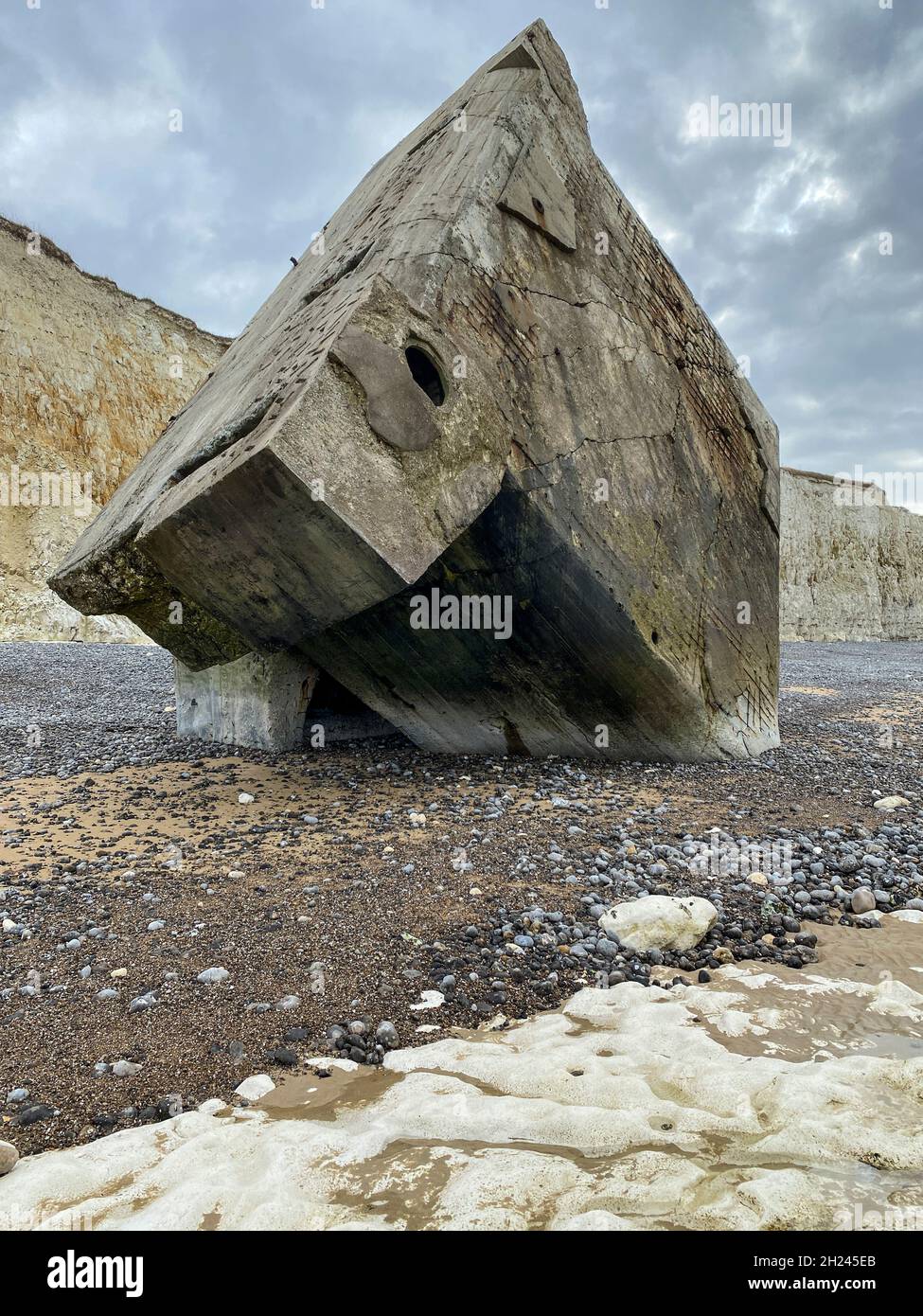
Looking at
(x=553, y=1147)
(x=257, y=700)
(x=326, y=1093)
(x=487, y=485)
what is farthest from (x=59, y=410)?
(x=553, y=1147)

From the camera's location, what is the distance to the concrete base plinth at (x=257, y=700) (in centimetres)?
668

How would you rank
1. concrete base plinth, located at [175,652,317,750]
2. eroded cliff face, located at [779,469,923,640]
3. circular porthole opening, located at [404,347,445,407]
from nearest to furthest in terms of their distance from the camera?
1. circular porthole opening, located at [404,347,445,407]
2. concrete base plinth, located at [175,652,317,750]
3. eroded cliff face, located at [779,469,923,640]

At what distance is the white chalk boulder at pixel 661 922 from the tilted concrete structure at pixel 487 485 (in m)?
1.98

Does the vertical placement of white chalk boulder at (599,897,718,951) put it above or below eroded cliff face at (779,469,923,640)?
below

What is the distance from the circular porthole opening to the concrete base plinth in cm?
282

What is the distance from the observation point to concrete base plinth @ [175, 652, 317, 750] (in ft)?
21.9

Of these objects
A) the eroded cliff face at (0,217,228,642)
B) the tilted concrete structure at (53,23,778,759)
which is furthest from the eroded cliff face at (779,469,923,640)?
the tilted concrete structure at (53,23,778,759)

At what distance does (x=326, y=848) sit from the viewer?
4379 millimetres

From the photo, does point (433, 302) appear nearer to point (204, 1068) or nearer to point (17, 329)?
point (204, 1068)

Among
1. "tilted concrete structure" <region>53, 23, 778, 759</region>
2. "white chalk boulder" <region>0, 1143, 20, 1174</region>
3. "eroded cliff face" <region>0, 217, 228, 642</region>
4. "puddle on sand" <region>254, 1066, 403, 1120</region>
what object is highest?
"eroded cliff face" <region>0, 217, 228, 642</region>

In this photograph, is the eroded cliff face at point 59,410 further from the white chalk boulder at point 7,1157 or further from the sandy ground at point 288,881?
the white chalk boulder at point 7,1157

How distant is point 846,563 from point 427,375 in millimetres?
42183

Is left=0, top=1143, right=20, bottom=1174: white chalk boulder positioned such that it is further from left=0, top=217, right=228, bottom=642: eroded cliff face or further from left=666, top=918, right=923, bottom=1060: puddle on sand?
left=0, top=217, right=228, bottom=642: eroded cliff face
